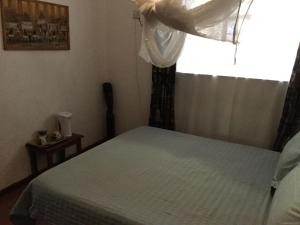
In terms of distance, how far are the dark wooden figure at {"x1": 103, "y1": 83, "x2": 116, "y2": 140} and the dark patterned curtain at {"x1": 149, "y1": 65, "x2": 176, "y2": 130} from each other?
25.8 inches

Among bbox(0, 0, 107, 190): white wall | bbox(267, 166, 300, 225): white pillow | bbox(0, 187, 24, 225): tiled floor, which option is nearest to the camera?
bbox(267, 166, 300, 225): white pillow

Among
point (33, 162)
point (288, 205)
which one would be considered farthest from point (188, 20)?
point (33, 162)

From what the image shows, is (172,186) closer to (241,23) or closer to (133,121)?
(241,23)

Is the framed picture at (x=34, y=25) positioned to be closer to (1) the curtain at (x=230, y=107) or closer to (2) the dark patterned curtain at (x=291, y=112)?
(1) the curtain at (x=230, y=107)

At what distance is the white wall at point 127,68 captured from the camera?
131 inches

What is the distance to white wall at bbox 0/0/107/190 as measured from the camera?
2.51m

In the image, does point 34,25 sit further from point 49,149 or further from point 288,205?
point 288,205

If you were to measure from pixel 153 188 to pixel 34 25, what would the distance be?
198 centimetres

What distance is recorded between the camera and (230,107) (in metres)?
2.90

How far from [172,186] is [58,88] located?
6.15 ft

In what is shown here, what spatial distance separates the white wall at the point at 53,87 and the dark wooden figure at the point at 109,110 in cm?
11

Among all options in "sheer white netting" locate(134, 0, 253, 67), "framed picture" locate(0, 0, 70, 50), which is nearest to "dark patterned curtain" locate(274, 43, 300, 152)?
"sheer white netting" locate(134, 0, 253, 67)

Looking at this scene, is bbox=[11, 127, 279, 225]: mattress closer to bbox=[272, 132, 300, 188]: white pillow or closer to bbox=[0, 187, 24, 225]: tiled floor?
bbox=[272, 132, 300, 188]: white pillow

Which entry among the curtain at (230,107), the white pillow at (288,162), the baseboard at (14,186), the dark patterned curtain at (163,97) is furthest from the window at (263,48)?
the baseboard at (14,186)
